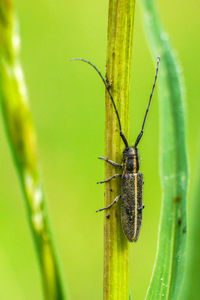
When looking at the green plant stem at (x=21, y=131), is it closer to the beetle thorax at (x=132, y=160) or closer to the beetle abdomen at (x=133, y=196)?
the beetle abdomen at (x=133, y=196)

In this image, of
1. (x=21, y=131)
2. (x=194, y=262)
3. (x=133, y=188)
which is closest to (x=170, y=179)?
(x=194, y=262)

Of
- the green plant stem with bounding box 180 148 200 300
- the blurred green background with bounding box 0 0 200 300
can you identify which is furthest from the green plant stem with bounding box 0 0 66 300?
the blurred green background with bounding box 0 0 200 300

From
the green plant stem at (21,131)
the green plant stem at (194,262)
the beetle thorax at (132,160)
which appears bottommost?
the green plant stem at (194,262)

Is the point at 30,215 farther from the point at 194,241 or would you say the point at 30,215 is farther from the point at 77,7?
the point at 77,7

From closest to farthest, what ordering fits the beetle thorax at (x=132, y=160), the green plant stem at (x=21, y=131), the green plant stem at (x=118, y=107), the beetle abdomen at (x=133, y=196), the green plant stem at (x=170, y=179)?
the green plant stem at (x=21, y=131)
the green plant stem at (x=118, y=107)
the green plant stem at (x=170, y=179)
the beetle abdomen at (x=133, y=196)
the beetle thorax at (x=132, y=160)

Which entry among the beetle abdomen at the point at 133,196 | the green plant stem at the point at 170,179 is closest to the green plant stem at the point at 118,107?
the green plant stem at the point at 170,179

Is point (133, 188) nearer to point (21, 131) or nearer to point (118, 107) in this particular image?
point (118, 107)
